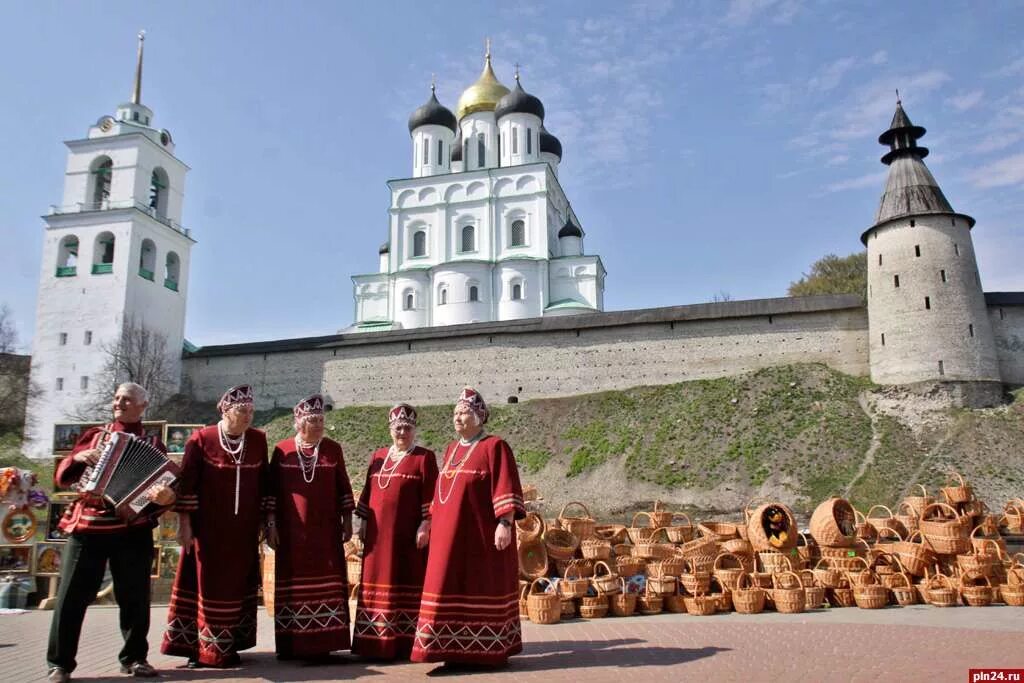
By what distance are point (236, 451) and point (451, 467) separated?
1.58 meters

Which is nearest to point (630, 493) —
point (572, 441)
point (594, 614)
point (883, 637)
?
point (572, 441)

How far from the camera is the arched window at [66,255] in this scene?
32.5 metres

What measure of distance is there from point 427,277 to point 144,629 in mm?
34254

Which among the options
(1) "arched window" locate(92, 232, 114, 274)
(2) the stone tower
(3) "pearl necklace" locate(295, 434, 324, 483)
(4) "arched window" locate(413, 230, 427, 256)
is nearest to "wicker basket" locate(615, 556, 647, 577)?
(3) "pearl necklace" locate(295, 434, 324, 483)

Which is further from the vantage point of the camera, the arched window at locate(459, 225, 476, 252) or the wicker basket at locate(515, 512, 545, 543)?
the arched window at locate(459, 225, 476, 252)

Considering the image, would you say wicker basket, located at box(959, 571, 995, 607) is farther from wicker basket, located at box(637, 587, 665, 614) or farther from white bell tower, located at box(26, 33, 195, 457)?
white bell tower, located at box(26, 33, 195, 457)

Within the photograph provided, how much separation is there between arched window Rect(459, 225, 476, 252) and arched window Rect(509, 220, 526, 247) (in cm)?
203

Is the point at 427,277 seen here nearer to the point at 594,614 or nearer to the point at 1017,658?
the point at 594,614

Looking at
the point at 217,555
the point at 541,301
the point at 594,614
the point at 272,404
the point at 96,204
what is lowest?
the point at 594,614

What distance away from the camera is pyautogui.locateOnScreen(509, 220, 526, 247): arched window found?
39.4 m

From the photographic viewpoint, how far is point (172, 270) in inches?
1378

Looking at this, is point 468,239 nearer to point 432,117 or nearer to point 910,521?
point 432,117

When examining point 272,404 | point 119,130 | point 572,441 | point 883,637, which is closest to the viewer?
point 883,637

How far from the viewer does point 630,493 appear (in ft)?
69.4
